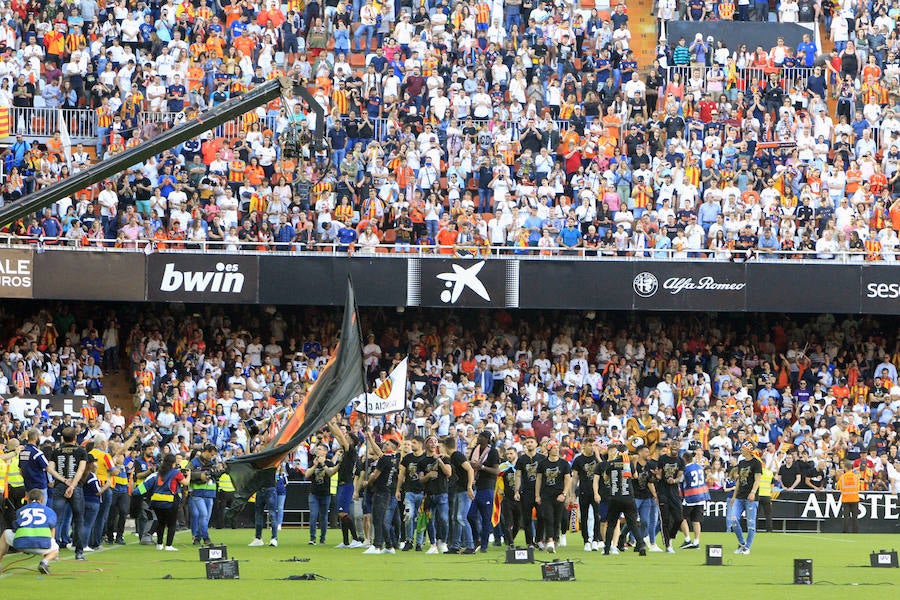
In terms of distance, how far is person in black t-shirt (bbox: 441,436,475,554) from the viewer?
70.5 feet

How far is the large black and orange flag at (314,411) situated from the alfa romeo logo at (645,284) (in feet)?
44.3

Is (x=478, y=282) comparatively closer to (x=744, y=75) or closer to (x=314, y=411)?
(x=744, y=75)

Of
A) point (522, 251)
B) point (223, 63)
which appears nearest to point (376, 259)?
point (522, 251)

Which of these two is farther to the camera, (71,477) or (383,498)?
(383,498)

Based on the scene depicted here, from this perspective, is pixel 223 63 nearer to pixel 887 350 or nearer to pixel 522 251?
pixel 522 251

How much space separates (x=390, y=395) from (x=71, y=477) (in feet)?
32.4

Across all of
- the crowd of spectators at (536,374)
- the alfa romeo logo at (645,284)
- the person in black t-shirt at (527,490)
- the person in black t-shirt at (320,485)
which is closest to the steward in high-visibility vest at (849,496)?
the crowd of spectators at (536,374)

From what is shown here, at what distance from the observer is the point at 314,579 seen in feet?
59.0

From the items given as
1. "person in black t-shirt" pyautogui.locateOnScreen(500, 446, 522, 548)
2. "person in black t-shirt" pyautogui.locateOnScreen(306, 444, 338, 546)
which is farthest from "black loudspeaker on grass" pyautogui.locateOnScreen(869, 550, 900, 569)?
"person in black t-shirt" pyautogui.locateOnScreen(306, 444, 338, 546)

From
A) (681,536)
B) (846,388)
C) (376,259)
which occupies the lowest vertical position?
(681,536)

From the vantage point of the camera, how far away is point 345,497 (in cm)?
2375

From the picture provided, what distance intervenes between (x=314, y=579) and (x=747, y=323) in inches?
793

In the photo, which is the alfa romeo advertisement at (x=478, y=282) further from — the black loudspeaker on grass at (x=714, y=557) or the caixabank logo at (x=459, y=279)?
the black loudspeaker on grass at (x=714, y=557)

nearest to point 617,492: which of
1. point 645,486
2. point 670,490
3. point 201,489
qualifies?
point 645,486
